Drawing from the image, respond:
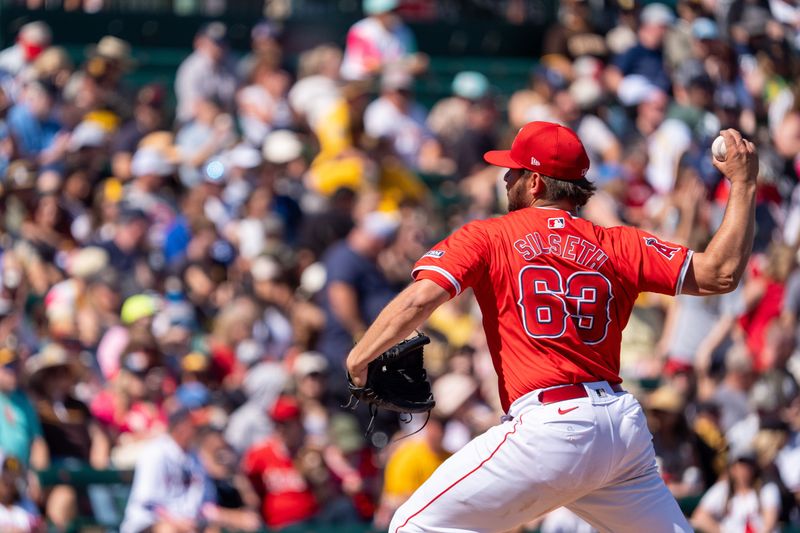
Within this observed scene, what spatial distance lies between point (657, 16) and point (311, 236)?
495cm

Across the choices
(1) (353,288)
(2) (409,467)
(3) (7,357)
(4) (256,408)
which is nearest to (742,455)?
(2) (409,467)

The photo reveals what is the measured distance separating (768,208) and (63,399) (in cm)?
568

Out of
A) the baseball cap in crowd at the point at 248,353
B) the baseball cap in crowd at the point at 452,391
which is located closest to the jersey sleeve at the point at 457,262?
the baseball cap in crowd at the point at 452,391

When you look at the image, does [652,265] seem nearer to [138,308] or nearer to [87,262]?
[138,308]

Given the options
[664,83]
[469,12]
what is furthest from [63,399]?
[469,12]

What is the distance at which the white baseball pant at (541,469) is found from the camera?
5.01 meters

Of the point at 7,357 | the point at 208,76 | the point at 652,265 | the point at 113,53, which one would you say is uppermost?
the point at 652,265

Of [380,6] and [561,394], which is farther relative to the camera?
[380,6]

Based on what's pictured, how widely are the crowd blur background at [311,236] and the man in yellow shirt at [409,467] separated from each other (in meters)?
0.02

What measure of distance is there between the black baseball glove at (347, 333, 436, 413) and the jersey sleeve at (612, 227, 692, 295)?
28.9 inches

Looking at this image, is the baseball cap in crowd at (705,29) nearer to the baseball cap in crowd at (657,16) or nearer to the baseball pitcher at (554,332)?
the baseball cap in crowd at (657,16)

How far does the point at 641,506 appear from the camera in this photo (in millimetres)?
5219

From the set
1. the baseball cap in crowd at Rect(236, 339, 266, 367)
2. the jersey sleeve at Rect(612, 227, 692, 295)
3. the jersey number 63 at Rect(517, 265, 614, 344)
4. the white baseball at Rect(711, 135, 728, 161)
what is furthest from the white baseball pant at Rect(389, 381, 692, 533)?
the baseball cap in crowd at Rect(236, 339, 266, 367)

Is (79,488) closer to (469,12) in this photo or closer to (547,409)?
(547,409)
